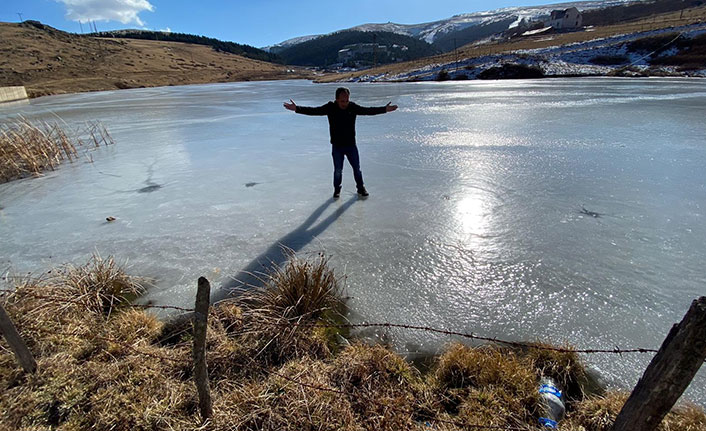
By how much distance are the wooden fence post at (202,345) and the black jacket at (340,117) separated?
3574mm

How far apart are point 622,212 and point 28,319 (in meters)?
6.23

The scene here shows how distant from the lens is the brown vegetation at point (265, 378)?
6.16 ft

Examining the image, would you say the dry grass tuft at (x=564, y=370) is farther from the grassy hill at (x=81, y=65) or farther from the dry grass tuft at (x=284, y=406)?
the grassy hill at (x=81, y=65)

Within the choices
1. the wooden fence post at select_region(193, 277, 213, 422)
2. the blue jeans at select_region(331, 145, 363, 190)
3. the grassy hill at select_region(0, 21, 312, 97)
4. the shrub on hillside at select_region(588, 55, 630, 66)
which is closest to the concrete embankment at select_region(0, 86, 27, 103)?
the grassy hill at select_region(0, 21, 312, 97)

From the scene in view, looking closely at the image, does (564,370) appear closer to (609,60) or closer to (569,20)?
(609,60)

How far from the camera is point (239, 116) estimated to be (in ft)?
48.3

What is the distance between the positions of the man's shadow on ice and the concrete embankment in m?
42.1

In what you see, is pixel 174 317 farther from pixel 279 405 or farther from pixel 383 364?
pixel 383 364

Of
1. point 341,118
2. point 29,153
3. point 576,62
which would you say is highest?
point 576,62

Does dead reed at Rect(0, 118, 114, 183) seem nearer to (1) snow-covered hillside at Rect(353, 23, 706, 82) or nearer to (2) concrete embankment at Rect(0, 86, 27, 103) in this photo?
(1) snow-covered hillside at Rect(353, 23, 706, 82)

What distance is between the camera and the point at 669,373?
124 centimetres

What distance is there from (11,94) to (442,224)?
46789 millimetres

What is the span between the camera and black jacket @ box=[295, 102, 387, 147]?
4766mm

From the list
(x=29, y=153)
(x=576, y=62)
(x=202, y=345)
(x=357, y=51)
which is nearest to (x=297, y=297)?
(x=202, y=345)
